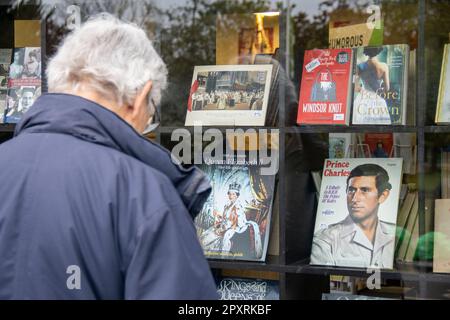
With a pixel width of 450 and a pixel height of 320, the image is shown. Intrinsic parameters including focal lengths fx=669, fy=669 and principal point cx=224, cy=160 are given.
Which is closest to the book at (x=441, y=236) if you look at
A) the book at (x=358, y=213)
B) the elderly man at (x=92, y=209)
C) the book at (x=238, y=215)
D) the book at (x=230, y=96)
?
the book at (x=358, y=213)

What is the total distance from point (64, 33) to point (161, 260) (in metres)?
2.32

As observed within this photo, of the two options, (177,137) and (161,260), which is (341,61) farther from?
(161,260)

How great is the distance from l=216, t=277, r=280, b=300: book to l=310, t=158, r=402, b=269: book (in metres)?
0.29

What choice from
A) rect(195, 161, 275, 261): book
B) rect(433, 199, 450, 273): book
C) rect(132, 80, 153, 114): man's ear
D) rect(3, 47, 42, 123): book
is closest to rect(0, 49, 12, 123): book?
rect(3, 47, 42, 123): book

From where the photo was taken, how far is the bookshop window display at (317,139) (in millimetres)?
2822

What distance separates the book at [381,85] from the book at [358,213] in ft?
0.70

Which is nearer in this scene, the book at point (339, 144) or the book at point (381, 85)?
the book at point (381, 85)

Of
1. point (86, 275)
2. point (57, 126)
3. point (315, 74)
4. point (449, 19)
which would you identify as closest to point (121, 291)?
point (86, 275)

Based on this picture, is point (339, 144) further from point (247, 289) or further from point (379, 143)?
point (247, 289)

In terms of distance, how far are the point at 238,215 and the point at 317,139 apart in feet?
1.66

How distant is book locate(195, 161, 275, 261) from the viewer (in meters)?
3.00

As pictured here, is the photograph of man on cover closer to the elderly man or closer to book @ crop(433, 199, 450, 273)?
book @ crop(433, 199, 450, 273)

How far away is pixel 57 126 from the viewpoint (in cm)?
147

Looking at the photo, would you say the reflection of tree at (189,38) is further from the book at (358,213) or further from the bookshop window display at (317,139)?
the book at (358,213)
